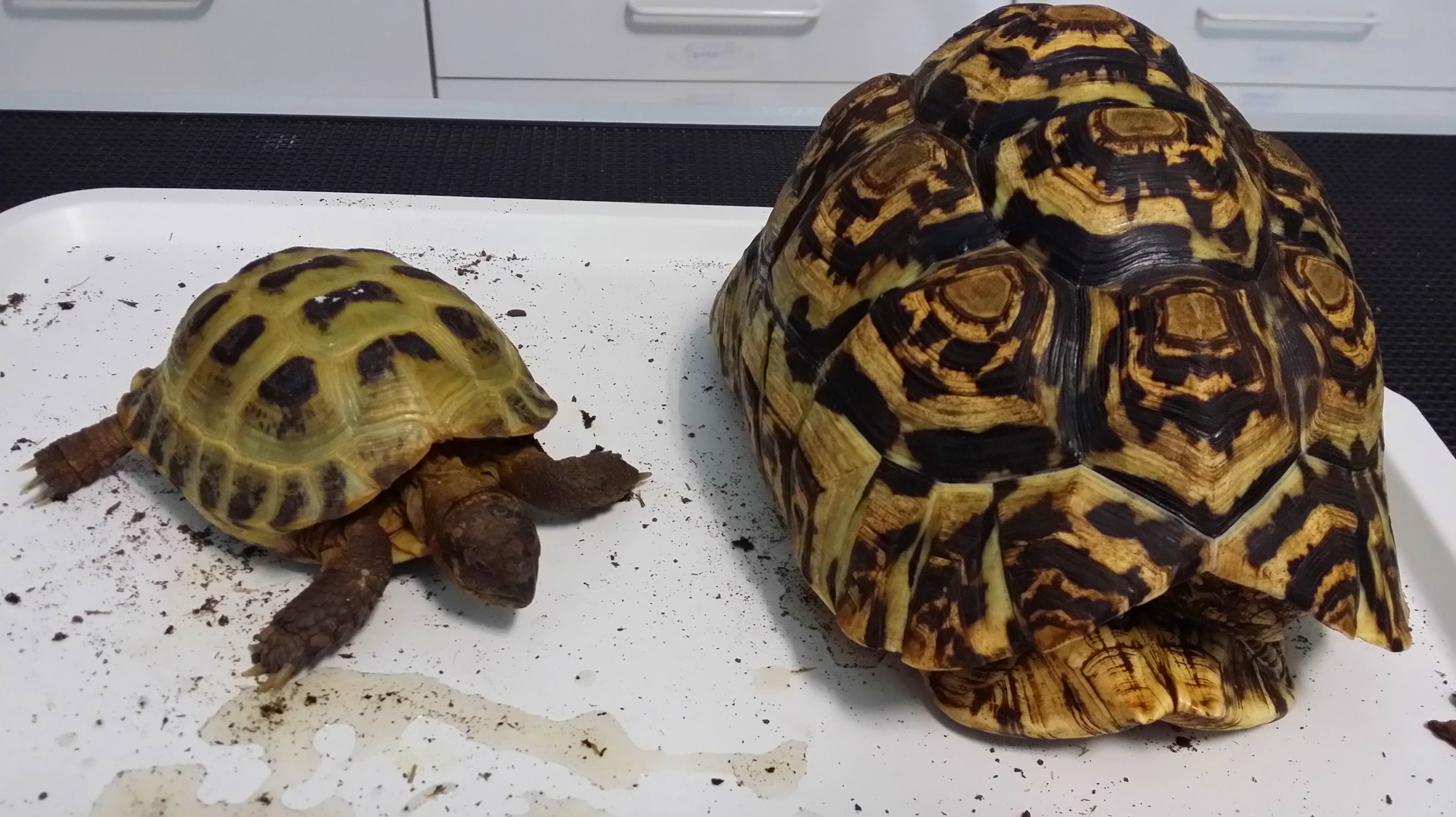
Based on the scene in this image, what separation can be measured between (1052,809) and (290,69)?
10.2ft

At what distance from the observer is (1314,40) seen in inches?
142

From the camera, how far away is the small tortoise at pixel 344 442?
A: 1.48 metres

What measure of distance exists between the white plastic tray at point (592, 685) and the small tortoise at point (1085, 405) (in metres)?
0.10

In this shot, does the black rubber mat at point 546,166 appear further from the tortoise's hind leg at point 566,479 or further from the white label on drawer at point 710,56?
the tortoise's hind leg at point 566,479

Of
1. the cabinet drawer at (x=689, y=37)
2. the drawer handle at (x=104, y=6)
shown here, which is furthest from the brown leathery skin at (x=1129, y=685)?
the drawer handle at (x=104, y=6)

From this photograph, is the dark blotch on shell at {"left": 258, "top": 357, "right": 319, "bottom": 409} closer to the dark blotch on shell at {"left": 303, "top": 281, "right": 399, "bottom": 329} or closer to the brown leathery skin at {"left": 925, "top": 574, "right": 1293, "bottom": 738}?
the dark blotch on shell at {"left": 303, "top": 281, "right": 399, "bottom": 329}

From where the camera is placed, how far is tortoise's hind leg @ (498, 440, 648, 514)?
1.64 m

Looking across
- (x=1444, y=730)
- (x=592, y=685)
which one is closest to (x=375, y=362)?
(x=592, y=685)

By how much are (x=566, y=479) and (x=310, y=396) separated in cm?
38

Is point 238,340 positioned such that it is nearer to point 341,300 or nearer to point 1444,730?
point 341,300

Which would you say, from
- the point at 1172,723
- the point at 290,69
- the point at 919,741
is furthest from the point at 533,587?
the point at 290,69

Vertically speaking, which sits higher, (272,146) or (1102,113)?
(1102,113)

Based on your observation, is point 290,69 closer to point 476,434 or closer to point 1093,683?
point 476,434

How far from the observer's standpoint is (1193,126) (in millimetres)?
1359
